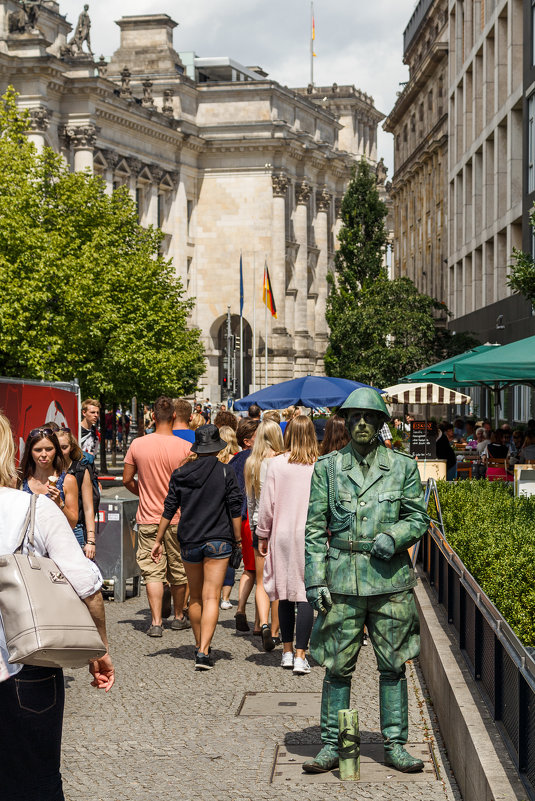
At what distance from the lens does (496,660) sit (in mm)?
6527

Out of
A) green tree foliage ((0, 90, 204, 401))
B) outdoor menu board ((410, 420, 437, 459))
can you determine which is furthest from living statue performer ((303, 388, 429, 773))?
green tree foliage ((0, 90, 204, 401))

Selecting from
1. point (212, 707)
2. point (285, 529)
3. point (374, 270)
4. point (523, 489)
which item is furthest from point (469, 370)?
point (374, 270)

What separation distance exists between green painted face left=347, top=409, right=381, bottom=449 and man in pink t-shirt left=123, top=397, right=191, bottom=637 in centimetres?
493

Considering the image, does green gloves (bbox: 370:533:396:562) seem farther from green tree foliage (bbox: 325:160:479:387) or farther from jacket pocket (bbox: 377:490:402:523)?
green tree foliage (bbox: 325:160:479:387)

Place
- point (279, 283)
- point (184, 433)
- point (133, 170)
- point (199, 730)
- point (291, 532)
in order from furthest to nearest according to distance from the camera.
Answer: point (279, 283), point (133, 170), point (184, 433), point (291, 532), point (199, 730)

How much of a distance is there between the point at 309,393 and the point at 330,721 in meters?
17.2

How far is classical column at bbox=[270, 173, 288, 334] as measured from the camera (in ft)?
287

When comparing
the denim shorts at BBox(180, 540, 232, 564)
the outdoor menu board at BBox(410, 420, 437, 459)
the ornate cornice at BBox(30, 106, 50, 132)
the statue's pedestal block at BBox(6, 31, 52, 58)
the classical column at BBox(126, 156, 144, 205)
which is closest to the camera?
the denim shorts at BBox(180, 540, 232, 564)

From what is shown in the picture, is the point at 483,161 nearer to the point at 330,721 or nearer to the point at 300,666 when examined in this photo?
the point at 300,666

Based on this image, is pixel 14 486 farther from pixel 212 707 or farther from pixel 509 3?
pixel 509 3

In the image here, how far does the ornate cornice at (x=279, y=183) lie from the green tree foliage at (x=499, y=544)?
246 ft

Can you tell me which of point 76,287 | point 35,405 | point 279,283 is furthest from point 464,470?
point 279,283

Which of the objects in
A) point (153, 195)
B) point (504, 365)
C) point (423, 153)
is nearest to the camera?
point (504, 365)

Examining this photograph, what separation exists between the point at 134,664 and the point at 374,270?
50.4m
